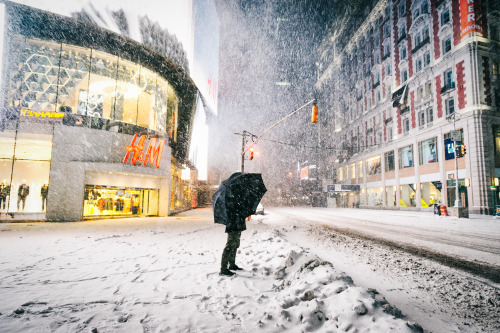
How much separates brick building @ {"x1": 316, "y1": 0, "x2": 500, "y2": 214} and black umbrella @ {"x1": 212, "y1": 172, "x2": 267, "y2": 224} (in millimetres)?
23410

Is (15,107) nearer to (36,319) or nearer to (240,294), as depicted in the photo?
(36,319)

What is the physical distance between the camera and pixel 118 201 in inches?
740

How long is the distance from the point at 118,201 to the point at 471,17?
1381 inches

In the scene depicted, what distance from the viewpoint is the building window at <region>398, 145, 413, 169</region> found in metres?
32.1

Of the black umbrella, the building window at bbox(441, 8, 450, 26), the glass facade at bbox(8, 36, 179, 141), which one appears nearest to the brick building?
the building window at bbox(441, 8, 450, 26)

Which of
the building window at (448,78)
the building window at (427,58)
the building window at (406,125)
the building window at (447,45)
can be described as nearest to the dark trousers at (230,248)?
the building window at (448,78)

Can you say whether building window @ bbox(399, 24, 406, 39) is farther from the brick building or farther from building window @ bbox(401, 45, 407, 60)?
building window @ bbox(401, 45, 407, 60)

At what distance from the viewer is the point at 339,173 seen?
5231 centimetres

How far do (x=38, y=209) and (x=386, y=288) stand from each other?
19.5 m

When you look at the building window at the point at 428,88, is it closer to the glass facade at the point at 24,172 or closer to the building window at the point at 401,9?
the building window at the point at 401,9

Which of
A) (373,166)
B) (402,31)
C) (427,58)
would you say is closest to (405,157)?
(373,166)

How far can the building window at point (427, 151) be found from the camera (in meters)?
28.2

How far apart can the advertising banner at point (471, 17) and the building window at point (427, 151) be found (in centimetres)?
1063

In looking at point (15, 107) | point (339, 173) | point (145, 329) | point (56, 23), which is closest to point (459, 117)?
point (339, 173)
